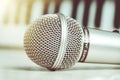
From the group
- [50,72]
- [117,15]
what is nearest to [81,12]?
[117,15]

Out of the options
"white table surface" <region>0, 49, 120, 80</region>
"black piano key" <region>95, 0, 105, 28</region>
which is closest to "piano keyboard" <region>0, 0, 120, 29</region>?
"black piano key" <region>95, 0, 105, 28</region>

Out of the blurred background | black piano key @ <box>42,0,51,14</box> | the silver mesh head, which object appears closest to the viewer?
the silver mesh head

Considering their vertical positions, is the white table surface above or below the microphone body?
below

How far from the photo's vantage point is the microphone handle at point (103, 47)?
42.3 inches

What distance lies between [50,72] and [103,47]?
9.4 inches

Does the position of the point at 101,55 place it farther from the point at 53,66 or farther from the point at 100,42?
the point at 53,66

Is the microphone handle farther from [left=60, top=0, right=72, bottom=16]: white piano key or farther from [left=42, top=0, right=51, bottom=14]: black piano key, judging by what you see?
[left=42, top=0, right=51, bottom=14]: black piano key

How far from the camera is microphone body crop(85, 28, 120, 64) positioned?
3.53 ft

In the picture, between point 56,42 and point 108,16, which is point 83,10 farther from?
point 56,42

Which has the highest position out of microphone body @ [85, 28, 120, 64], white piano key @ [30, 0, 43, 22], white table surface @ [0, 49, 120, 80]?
white piano key @ [30, 0, 43, 22]

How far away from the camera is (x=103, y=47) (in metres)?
1.10

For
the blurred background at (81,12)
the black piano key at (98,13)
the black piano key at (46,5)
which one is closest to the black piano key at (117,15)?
the blurred background at (81,12)

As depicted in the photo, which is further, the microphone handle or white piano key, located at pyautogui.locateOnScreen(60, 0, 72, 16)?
white piano key, located at pyautogui.locateOnScreen(60, 0, 72, 16)

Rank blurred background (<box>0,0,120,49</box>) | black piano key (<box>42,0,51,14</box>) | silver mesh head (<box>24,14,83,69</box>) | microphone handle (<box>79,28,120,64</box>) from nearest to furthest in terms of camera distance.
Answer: silver mesh head (<box>24,14,83,69</box>) < microphone handle (<box>79,28,120,64</box>) < blurred background (<box>0,0,120,49</box>) < black piano key (<box>42,0,51,14</box>)
